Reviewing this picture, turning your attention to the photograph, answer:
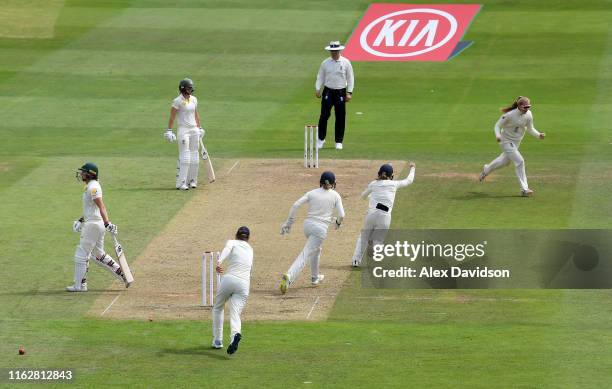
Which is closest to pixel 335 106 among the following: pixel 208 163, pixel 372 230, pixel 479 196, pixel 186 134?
pixel 208 163

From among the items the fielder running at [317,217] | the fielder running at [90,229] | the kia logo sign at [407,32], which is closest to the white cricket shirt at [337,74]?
the kia logo sign at [407,32]

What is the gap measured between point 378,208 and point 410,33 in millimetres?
20784

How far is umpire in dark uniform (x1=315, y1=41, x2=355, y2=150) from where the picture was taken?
30594 millimetres

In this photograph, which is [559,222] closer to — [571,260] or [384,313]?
[571,260]

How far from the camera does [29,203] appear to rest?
26094mm

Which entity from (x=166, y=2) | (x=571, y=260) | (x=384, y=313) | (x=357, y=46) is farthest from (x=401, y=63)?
(x=384, y=313)

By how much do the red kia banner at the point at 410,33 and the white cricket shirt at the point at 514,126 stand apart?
13.7 meters

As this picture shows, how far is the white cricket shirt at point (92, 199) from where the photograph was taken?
20250 mm

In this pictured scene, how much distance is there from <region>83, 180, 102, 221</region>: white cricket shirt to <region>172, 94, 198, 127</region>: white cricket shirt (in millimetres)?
6626

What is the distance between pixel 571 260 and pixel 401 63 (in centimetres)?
1865

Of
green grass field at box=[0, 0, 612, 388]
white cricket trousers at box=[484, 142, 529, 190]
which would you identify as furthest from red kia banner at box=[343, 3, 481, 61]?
white cricket trousers at box=[484, 142, 529, 190]

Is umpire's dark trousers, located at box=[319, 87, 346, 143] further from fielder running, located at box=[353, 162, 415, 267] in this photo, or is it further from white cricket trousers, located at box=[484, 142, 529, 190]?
fielder running, located at box=[353, 162, 415, 267]

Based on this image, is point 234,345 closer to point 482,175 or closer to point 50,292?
point 50,292

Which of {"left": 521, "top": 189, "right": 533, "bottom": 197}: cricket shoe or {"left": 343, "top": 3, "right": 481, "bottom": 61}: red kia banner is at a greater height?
{"left": 343, "top": 3, "right": 481, "bottom": 61}: red kia banner
